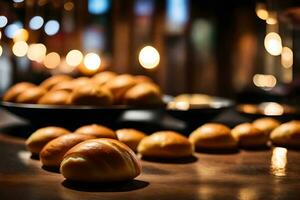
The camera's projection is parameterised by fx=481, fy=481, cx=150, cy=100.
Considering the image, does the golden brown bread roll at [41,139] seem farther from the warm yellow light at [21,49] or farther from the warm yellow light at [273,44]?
the warm yellow light at [21,49]

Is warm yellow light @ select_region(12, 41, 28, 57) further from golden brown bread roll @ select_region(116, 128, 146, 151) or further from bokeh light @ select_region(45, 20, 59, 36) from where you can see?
golden brown bread roll @ select_region(116, 128, 146, 151)

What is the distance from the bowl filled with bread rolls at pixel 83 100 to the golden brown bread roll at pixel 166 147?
0.35m

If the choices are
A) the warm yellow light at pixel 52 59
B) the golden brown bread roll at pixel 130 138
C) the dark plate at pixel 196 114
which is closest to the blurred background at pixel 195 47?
the warm yellow light at pixel 52 59

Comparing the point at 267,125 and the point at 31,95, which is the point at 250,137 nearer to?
the point at 267,125

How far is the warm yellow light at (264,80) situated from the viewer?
272 inches

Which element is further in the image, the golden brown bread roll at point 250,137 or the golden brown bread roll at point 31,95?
the golden brown bread roll at point 31,95

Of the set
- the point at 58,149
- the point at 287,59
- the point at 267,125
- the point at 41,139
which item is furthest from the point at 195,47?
the point at 58,149

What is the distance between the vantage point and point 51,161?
1.04m

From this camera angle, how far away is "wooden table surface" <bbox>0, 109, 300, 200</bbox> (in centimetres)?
82

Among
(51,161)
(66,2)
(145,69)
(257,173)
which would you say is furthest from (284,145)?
(145,69)

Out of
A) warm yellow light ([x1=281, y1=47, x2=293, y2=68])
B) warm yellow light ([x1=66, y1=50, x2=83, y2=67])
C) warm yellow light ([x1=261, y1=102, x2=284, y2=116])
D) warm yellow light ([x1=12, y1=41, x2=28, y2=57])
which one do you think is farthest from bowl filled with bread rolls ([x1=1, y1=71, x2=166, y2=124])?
warm yellow light ([x1=12, y1=41, x2=28, y2=57])

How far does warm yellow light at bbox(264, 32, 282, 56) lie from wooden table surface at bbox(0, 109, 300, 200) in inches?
218

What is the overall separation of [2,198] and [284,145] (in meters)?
0.86

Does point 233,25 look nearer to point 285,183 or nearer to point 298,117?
point 298,117
